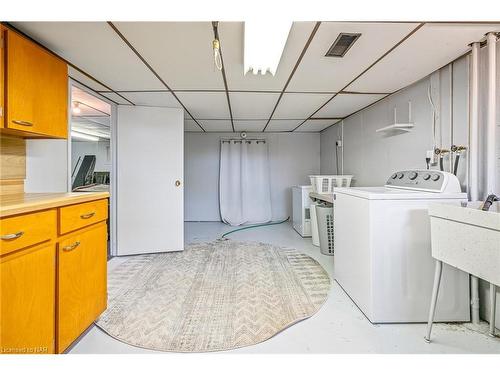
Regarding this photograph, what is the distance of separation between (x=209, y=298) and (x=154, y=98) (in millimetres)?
A: 2271

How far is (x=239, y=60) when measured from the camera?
6.33 feet

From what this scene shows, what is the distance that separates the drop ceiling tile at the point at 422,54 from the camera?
5.04 ft

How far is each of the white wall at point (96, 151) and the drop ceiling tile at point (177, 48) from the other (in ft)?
18.1

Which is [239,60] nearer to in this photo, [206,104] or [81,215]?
[206,104]

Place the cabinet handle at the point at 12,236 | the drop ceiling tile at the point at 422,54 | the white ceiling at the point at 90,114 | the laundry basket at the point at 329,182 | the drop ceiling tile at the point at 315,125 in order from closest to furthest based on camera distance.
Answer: the cabinet handle at the point at 12,236
the drop ceiling tile at the point at 422,54
the white ceiling at the point at 90,114
the laundry basket at the point at 329,182
the drop ceiling tile at the point at 315,125

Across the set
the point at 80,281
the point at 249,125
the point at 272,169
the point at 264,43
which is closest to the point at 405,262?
the point at 264,43

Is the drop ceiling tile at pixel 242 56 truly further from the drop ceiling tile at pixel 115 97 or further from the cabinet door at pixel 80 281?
the cabinet door at pixel 80 281

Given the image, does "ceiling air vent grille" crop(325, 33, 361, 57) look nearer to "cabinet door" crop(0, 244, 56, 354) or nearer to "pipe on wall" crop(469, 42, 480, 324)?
"pipe on wall" crop(469, 42, 480, 324)

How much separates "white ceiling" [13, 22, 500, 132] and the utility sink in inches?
44.6

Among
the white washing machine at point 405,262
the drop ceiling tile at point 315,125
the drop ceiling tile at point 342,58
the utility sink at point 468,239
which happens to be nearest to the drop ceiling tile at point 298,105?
the drop ceiling tile at point 342,58

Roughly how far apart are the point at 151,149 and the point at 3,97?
1812mm
